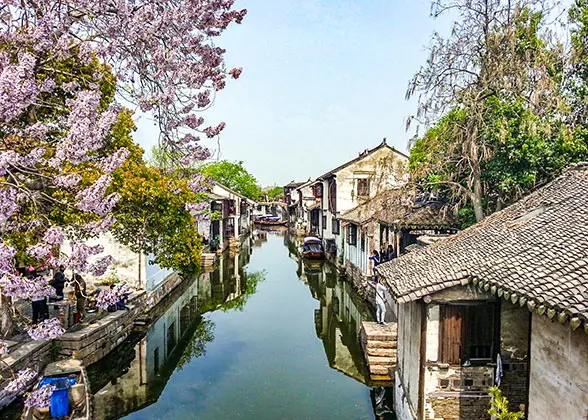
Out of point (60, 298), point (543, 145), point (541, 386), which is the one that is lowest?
point (60, 298)

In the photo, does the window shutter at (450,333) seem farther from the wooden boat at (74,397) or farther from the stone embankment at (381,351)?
the wooden boat at (74,397)

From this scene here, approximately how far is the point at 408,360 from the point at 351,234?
56.7ft

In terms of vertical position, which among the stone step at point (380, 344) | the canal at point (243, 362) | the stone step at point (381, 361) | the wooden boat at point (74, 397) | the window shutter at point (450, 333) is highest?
the window shutter at point (450, 333)

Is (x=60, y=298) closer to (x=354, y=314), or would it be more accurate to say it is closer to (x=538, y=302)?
(x=354, y=314)

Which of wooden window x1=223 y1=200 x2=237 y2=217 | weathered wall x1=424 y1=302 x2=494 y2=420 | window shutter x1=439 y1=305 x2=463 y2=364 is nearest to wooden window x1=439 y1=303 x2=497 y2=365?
window shutter x1=439 y1=305 x2=463 y2=364

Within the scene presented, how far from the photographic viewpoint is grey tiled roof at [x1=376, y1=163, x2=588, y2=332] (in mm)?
4914

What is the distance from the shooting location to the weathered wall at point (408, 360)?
786 cm

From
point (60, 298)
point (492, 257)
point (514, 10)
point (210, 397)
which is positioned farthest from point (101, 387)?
point (514, 10)

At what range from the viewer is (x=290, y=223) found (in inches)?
2739

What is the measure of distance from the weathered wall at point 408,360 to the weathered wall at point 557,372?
2247 mm

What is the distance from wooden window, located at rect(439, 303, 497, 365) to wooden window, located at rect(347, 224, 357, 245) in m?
17.9

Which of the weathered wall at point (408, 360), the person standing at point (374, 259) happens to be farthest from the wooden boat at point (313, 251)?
the weathered wall at point (408, 360)

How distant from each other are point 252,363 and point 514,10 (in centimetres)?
1575

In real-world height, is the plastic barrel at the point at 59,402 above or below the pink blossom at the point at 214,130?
below
